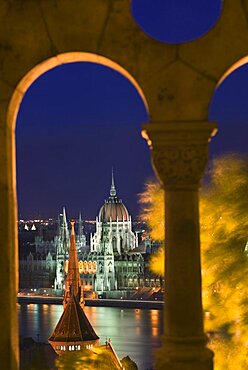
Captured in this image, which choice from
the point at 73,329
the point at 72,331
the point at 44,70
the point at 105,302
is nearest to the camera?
the point at 44,70

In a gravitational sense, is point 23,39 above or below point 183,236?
above

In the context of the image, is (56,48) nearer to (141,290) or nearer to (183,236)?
(183,236)

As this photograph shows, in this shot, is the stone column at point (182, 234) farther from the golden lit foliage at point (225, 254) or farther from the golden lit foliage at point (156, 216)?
the golden lit foliage at point (156, 216)

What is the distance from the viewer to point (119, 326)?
177ft

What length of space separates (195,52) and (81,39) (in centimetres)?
62

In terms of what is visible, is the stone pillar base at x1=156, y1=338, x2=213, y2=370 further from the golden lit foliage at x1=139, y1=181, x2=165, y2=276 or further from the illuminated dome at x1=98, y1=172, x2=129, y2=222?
the illuminated dome at x1=98, y1=172, x2=129, y2=222

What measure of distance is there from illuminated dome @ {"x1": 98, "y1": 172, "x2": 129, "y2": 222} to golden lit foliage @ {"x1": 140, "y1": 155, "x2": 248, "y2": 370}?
230ft

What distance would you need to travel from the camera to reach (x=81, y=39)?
4.24m

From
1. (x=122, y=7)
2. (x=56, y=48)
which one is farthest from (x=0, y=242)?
(x=122, y=7)

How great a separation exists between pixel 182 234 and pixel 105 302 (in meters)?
67.9

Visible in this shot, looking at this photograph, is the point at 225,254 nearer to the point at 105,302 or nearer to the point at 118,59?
the point at 118,59

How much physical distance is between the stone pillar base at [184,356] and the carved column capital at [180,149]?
2.72 ft

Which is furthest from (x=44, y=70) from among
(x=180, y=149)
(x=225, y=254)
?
(x=225, y=254)

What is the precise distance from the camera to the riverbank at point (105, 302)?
67.4 meters
